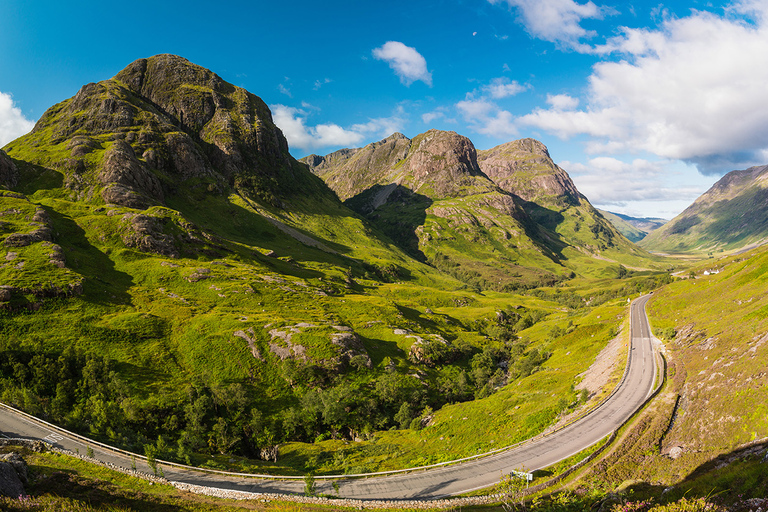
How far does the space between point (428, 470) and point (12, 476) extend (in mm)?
41750

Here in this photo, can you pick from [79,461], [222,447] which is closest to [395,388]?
[222,447]

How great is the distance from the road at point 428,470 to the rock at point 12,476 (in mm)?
15300

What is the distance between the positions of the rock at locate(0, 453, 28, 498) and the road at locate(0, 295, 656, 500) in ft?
A: 50.2

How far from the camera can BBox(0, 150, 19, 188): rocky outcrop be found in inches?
6308

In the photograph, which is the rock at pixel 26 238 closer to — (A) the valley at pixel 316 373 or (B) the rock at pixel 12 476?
(A) the valley at pixel 316 373

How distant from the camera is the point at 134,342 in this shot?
80.3 metres

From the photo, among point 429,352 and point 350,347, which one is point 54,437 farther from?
point 429,352

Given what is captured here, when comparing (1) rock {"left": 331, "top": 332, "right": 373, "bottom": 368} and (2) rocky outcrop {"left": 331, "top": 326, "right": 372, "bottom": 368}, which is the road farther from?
(1) rock {"left": 331, "top": 332, "right": 373, "bottom": 368}

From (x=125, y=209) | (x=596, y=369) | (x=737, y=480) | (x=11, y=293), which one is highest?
(x=125, y=209)

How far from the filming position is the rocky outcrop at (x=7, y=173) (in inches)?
6308

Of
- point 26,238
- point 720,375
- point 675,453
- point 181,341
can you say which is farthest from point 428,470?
point 26,238

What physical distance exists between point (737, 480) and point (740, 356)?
30.5 meters

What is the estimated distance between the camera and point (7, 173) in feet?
538

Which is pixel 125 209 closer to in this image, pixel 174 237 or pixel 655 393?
pixel 174 237
